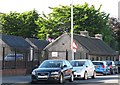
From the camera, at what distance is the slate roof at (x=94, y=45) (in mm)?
54344

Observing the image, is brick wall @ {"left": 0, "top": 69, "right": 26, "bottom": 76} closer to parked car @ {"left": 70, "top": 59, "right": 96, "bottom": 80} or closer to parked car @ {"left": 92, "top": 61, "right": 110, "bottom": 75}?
parked car @ {"left": 70, "top": 59, "right": 96, "bottom": 80}

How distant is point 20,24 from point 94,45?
68.1ft

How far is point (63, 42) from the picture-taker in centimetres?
5581

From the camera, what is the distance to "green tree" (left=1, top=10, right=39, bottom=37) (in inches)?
2923

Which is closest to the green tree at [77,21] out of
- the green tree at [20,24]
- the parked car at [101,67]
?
the green tree at [20,24]

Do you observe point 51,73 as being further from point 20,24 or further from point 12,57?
point 20,24

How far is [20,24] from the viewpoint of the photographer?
247 ft

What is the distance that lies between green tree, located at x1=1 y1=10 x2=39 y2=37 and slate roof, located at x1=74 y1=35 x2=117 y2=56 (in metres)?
Answer: 15.2

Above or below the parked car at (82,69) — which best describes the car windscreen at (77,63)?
above

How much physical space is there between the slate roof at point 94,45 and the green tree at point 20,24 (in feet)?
50.0

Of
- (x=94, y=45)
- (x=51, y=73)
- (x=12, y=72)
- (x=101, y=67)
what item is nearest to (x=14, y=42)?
(x=12, y=72)

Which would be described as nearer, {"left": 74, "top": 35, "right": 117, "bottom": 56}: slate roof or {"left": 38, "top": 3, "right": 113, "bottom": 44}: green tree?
{"left": 74, "top": 35, "right": 117, "bottom": 56}: slate roof

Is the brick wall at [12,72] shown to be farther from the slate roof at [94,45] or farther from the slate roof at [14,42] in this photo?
the slate roof at [94,45]

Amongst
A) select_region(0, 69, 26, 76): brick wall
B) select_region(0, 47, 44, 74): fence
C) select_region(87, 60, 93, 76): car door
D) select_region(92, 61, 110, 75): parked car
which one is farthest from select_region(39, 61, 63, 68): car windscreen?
select_region(92, 61, 110, 75): parked car
